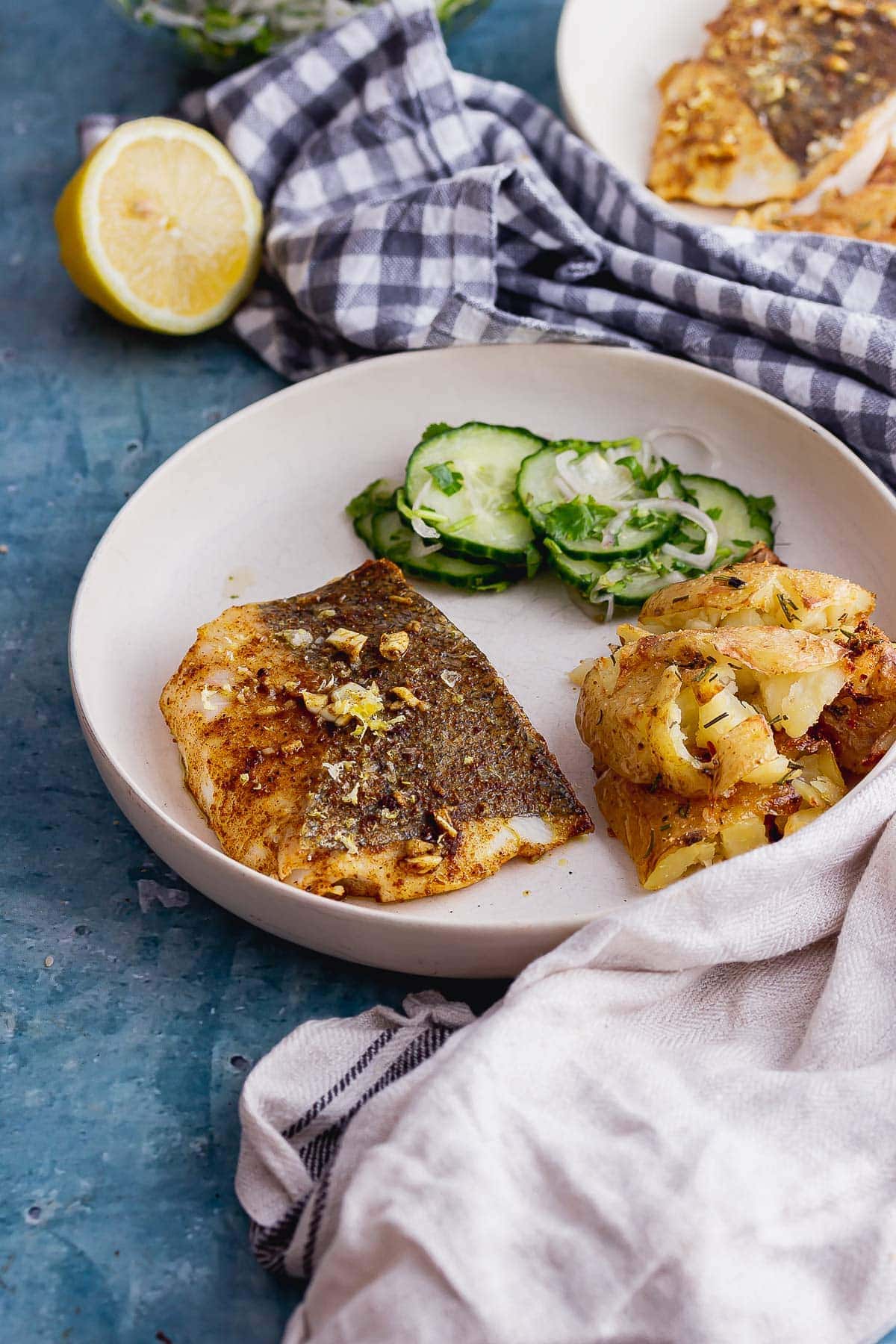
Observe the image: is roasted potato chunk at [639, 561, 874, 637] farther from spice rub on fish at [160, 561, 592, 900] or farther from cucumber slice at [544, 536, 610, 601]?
spice rub on fish at [160, 561, 592, 900]

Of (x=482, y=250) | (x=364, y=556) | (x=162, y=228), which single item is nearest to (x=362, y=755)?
(x=364, y=556)

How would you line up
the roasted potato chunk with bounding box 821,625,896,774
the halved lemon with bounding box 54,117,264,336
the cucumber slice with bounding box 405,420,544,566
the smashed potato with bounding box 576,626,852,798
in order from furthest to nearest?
the halved lemon with bounding box 54,117,264,336 < the cucumber slice with bounding box 405,420,544,566 < the roasted potato chunk with bounding box 821,625,896,774 < the smashed potato with bounding box 576,626,852,798

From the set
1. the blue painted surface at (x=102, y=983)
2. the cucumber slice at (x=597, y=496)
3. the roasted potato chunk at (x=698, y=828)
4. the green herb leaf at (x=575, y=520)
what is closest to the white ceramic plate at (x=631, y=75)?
the cucumber slice at (x=597, y=496)

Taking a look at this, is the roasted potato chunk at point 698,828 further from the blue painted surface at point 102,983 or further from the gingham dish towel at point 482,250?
the gingham dish towel at point 482,250

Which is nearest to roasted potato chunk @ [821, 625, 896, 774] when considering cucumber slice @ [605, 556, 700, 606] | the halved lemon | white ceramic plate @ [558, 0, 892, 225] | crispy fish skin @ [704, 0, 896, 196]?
cucumber slice @ [605, 556, 700, 606]

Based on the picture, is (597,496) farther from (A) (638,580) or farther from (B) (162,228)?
(B) (162,228)

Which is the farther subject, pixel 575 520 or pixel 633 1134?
pixel 575 520

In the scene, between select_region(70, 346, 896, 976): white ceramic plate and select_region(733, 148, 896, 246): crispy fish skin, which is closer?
select_region(70, 346, 896, 976): white ceramic plate

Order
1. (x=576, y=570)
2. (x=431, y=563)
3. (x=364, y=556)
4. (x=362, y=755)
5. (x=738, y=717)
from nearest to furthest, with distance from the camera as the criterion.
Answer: (x=738, y=717), (x=362, y=755), (x=576, y=570), (x=431, y=563), (x=364, y=556)
